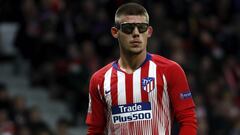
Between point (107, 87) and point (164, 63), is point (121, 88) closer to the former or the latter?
point (107, 87)

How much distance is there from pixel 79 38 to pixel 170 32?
1659mm

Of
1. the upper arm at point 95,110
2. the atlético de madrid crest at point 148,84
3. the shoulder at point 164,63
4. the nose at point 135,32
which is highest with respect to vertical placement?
the nose at point 135,32

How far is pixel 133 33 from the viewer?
7.12m

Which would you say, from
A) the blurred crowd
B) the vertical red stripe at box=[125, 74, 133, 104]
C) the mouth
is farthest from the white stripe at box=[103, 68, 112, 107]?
the blurred crowd

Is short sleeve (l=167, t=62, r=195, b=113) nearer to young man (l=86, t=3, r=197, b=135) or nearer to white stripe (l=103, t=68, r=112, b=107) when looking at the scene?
young man (l=86, t=3, r=197, b=135)

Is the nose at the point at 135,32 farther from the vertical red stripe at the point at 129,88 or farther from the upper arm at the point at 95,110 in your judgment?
the upper arm at the point at 95,110

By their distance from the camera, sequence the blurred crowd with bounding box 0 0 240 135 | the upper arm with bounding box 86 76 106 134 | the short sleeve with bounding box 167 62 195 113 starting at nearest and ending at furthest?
the short sleeve with bounding box 167 62 195 113, the upper arm with bounding box 86 76 106 134, the blurred crowd with bounding box 0 0 240 135

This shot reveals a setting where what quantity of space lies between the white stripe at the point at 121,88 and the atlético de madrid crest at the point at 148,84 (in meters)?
0.17

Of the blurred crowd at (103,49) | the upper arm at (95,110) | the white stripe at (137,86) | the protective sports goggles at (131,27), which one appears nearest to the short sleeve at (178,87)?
the white stripe at (137,86)

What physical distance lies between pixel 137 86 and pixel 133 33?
45 cm

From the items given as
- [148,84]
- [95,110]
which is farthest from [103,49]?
[148,84]

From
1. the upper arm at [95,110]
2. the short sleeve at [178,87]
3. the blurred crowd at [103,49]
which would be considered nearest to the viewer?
the short sleeve at [178,87]

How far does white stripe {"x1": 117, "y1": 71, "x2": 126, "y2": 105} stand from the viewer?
7.25 meters

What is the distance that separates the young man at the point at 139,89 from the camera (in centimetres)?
712
